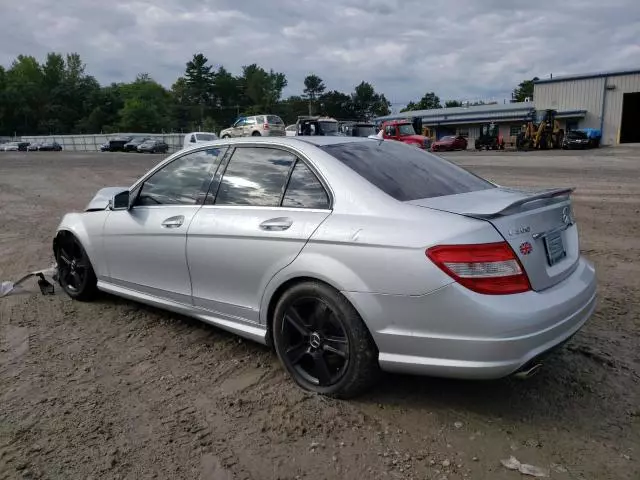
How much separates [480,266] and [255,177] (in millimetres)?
1688

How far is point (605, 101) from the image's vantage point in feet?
150

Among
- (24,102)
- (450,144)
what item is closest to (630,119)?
(450,144)

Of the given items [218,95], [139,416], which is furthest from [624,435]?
[218,95]

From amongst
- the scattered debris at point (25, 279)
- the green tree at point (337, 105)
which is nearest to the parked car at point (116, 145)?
the scattered debris at point (25, 279)

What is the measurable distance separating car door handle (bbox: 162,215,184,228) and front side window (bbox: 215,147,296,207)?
1.07 feet

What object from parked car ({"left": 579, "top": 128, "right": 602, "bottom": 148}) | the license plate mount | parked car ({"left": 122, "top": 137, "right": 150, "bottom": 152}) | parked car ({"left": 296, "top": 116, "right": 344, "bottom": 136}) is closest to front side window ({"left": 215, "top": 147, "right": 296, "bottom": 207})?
the license plate mount

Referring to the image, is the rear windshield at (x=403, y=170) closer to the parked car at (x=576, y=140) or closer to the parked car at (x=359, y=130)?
the parked car at (x=359, y=130)

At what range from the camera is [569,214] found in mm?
3412

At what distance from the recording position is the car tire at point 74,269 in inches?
198

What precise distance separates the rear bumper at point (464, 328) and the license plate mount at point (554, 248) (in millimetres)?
161

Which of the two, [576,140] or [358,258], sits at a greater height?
[358,258]

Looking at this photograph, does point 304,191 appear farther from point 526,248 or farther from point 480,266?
point 526,248

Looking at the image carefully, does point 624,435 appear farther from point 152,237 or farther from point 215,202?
point 152,237

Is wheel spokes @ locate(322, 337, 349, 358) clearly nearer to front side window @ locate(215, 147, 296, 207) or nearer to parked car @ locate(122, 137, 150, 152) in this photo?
front side window @ locate(215, 147, 296, 207)
